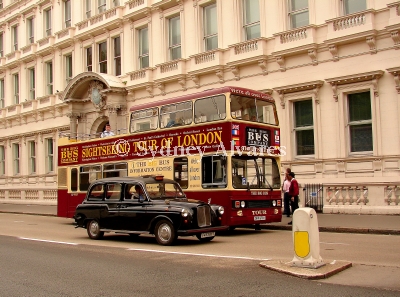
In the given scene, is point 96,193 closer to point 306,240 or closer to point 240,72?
point 306,240

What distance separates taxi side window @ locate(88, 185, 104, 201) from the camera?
48.9 ft

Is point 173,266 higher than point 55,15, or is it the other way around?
point 55,15

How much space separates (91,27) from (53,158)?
31.3ft

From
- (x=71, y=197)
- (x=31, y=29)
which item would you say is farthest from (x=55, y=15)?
(x=71, y=197)

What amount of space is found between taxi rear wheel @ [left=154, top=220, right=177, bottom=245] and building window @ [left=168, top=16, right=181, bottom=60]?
16378 mm

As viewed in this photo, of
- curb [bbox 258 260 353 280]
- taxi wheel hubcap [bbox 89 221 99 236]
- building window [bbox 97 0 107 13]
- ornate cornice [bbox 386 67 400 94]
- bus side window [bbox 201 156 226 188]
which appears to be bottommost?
curb [bbox 258 260 353 280]

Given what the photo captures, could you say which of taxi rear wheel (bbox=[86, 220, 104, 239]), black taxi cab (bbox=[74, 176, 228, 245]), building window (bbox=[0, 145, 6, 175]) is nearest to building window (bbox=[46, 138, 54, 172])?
building window (bbox=[0, 145, 6, 175])

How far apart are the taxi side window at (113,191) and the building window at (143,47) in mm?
16435

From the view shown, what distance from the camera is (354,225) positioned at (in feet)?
53.3

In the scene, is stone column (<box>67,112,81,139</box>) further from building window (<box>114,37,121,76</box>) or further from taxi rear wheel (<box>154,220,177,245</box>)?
taxi rear wheel (<box>154,220,177,245</box>)

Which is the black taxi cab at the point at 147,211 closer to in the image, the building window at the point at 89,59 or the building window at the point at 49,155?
the building window at the point at 89,59

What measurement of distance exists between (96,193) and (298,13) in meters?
12.6

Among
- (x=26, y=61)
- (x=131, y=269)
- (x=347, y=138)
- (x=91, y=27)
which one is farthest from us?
(x=26, y=61)

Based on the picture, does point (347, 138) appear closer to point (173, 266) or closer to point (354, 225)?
point (354, 225)
